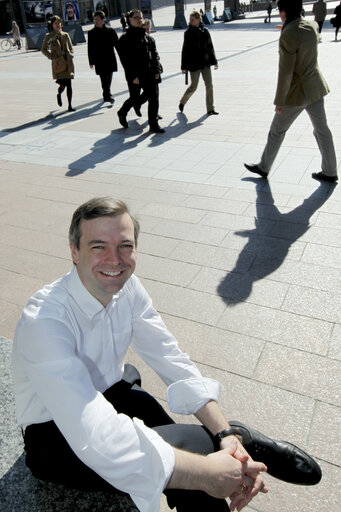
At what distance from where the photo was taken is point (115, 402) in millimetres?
1926

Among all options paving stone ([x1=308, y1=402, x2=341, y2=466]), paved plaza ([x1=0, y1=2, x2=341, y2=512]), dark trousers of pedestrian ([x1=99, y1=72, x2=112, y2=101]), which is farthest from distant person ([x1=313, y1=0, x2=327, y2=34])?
paving stone ([x1=308, y1=402, x2=341, y2=466])

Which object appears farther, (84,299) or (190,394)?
(190,394)

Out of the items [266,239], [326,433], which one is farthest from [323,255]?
[326,433]

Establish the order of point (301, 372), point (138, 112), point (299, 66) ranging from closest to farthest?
1. point (301, 372)
2. point (299, 66)
3. point (138, 112)

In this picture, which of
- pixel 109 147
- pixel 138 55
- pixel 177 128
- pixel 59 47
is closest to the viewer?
pixel 109 147

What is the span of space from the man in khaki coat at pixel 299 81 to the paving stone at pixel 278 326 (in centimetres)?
265

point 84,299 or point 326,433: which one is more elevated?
point 84,299

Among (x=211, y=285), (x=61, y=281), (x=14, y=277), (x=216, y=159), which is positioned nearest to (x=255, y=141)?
(x=216, y=159)

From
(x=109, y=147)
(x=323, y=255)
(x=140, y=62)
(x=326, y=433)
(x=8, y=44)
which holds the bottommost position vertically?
(x=326, y=433)

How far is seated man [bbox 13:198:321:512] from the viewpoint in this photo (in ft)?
4.75

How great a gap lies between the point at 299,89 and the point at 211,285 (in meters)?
2.65

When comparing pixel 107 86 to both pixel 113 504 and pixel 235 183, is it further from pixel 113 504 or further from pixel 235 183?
pixel 113 504

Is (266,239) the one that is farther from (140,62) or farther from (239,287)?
(140,62)

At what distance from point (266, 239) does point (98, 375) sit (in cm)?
271
